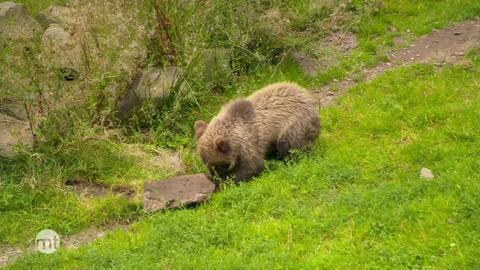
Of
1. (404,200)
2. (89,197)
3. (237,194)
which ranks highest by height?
(404,200)

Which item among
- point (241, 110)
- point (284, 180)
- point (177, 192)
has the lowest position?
point (177, 192)

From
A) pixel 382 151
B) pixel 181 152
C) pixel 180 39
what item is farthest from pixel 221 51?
pixel 382 151

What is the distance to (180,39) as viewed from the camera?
34.2ft

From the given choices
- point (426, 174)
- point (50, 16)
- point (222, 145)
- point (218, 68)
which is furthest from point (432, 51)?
point (50, 16)

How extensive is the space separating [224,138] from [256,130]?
642 mm

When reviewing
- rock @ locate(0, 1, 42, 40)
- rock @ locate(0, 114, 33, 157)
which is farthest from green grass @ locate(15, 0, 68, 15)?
rock @ locate(0, 114, 33, 157)

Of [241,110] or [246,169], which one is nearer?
[246,169]

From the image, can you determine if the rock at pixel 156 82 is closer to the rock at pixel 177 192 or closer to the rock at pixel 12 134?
the rock at pixel 12 134

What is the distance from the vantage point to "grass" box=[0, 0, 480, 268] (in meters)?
6.52

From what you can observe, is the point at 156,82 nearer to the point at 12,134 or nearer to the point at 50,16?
the point at 12,134

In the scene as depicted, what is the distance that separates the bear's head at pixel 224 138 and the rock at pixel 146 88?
57.6 inches

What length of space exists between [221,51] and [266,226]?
4.70 meters

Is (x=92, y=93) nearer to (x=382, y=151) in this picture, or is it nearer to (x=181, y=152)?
(x=181, y=152)

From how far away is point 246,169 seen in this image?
27.6ft
